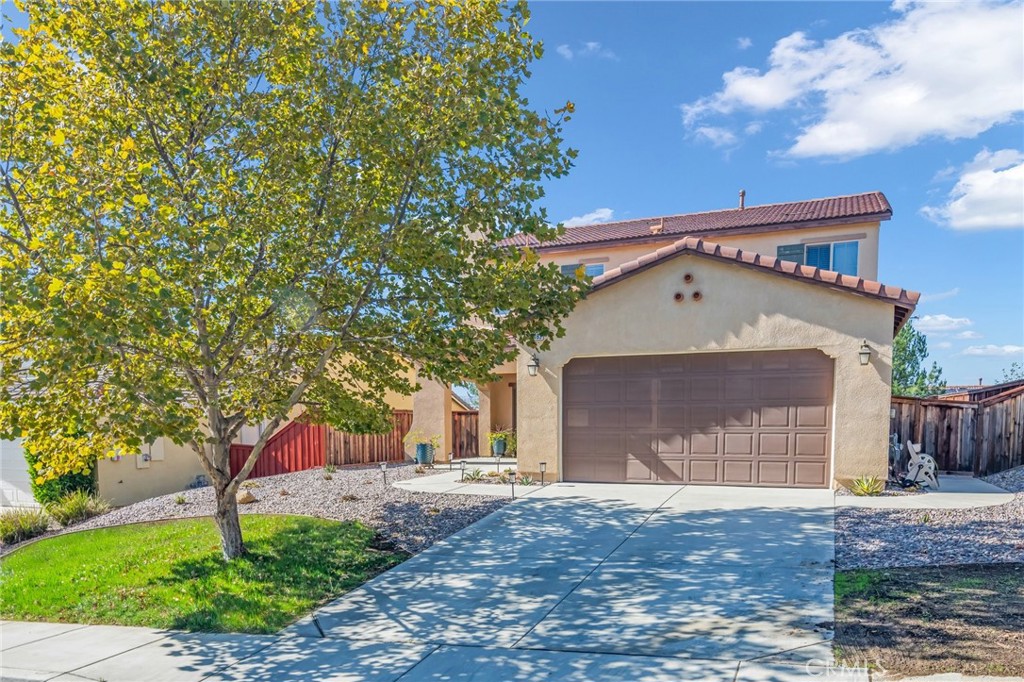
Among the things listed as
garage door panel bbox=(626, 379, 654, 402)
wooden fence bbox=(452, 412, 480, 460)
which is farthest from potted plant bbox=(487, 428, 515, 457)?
garage door panel bbox=(626, 379, 654, 402)

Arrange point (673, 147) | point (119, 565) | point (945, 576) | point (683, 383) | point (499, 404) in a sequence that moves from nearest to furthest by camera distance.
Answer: point (945, 576) → point (119, 565) → point (683, 383) → point (673, 147) → point (499, 404)

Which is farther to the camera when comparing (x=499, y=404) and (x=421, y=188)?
(x=499, y=404)

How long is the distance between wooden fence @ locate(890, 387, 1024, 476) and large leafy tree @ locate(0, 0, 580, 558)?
10.3 metres

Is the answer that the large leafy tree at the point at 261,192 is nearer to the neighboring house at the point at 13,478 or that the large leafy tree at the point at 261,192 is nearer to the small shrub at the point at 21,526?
the small shrub at the point at 21,526

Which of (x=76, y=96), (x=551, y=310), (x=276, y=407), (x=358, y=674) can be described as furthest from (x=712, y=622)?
(x=76, y=96)

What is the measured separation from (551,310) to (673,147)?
34.0 ft

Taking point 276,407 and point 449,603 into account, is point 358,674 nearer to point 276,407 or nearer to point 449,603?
point 449,603

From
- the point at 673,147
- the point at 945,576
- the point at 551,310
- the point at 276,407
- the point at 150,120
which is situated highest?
the point at 673,147

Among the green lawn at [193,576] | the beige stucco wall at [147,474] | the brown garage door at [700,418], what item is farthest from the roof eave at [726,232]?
the beige stucco wall at [147,474]

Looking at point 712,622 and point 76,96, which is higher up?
point 76,96

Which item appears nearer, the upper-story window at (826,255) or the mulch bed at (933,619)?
the mulch bed at (933,619)

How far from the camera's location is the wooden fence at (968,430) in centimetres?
1362

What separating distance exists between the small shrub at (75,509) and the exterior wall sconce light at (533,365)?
975 centimetres

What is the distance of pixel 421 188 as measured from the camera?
7648mm
